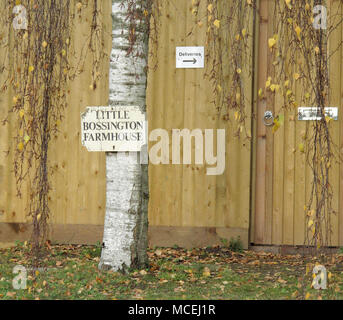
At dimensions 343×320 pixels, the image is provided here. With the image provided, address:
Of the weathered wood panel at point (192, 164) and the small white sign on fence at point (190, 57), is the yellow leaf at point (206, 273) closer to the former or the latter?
the weathered wood panel at point (192, 164)

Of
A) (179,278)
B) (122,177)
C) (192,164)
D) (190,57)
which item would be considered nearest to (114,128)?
(122,177)

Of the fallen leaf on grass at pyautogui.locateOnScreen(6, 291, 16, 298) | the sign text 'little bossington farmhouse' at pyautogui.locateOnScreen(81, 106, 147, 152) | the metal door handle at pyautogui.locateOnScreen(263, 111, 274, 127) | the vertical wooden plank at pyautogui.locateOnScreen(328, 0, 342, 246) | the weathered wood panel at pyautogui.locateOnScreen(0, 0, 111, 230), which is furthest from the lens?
the weathered wood panel at pyautogui.locateOnScreen(0, 0, 111, 230)

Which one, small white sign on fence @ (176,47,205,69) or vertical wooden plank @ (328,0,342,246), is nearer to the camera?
vertical wooden plank @ (328,0,342,246)

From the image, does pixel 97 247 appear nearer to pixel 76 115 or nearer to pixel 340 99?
pixel 76 115

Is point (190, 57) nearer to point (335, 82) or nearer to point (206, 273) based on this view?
point (335, 82)

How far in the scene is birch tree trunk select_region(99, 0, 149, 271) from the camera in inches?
186

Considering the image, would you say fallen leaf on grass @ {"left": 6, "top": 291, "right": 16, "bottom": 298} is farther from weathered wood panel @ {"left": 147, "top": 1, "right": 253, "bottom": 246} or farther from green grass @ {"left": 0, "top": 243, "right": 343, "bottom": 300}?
weathered wood panel @ {"left": 147, "top": 1, "right": 253, "bottom": 246}

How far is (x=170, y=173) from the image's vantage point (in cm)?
618

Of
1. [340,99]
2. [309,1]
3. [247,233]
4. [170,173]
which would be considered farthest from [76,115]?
[309,1]

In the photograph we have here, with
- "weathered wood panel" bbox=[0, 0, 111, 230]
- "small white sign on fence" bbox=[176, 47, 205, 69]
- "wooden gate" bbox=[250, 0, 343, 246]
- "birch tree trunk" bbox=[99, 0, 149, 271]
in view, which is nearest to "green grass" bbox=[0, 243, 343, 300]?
"birch tree trunk" bbox=[99, 0, 149, 271]

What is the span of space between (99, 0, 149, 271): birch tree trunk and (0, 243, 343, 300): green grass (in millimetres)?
198

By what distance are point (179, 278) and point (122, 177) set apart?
2.99 ft

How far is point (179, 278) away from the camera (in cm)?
484
